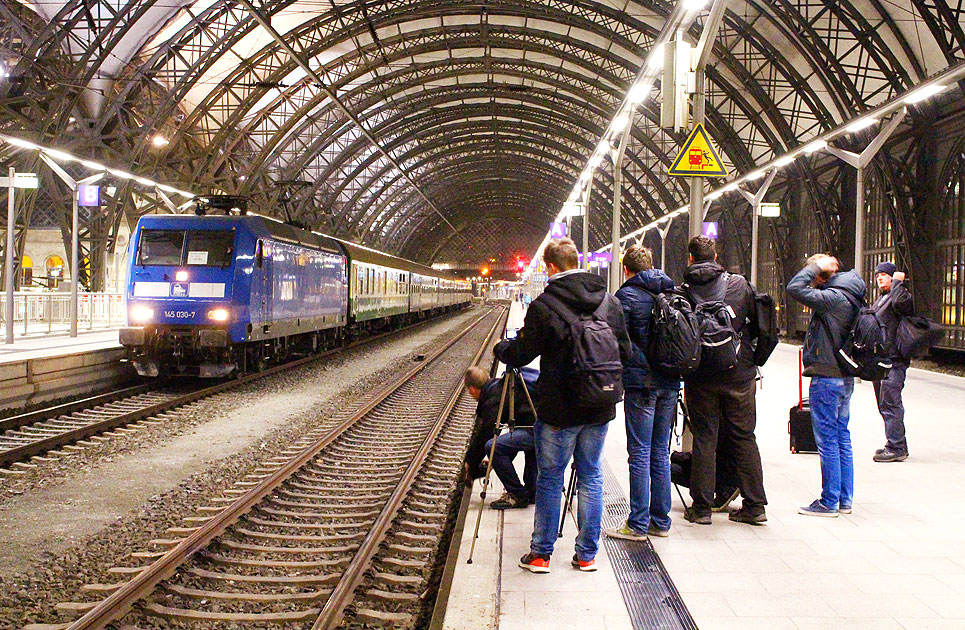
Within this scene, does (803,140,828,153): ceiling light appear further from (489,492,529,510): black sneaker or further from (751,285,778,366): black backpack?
(489,492,529,510): black sneaker

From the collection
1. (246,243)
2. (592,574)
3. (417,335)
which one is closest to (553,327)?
(592,574)

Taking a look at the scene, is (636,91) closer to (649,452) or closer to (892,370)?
(892,370)

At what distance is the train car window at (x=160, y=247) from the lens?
1545 cm

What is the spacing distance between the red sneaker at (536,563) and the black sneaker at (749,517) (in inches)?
75.2

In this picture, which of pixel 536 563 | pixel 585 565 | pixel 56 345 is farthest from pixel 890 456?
pixel 56 345

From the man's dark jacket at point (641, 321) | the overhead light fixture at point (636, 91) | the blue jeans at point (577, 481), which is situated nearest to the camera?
the blue jeans at point (577, 481)

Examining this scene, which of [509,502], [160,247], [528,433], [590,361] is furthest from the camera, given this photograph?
[160,247]

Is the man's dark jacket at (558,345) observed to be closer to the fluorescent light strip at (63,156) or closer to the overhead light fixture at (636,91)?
the overhead light fixture at (636,91)

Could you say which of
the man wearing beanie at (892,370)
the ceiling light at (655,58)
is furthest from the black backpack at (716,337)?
the ceiling light at (655,58)

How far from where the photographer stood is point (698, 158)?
8.65 metres

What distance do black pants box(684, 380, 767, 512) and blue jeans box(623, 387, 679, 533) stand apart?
270 millimetres

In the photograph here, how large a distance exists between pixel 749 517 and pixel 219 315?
11.0 m

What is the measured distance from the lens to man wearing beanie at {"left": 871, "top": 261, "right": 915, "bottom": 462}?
848cm

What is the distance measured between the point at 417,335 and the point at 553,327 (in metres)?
33.8
